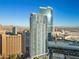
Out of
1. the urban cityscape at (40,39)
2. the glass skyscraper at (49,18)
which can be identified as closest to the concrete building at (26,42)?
the urban cityscape at (40,39)

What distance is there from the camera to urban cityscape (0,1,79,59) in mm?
4645

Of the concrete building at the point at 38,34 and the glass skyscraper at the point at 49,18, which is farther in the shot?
the glass skyscraper at the point at 49,18

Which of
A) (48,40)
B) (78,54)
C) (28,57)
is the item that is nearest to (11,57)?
(28,57)

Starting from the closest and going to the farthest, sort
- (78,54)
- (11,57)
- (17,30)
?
(11,57) → (78,54) → (17,30)

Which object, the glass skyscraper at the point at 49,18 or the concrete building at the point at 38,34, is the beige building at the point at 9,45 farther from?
the glass skyscraper at the point at 49,18

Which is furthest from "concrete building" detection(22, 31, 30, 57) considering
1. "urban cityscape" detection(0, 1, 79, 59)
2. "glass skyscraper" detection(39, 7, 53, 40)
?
"glass skyscraper" detection(39, 7, 53, 40)

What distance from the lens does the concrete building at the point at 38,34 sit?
194 inches

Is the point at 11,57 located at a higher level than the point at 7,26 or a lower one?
lower

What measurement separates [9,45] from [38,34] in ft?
2.65

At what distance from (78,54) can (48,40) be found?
0.89 metres

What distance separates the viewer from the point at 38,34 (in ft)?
16.7

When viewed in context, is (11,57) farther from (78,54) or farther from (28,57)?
(78,54)

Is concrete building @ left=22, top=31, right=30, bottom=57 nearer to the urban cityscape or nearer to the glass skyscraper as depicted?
the urban cityscape

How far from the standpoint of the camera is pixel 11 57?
4484mm
